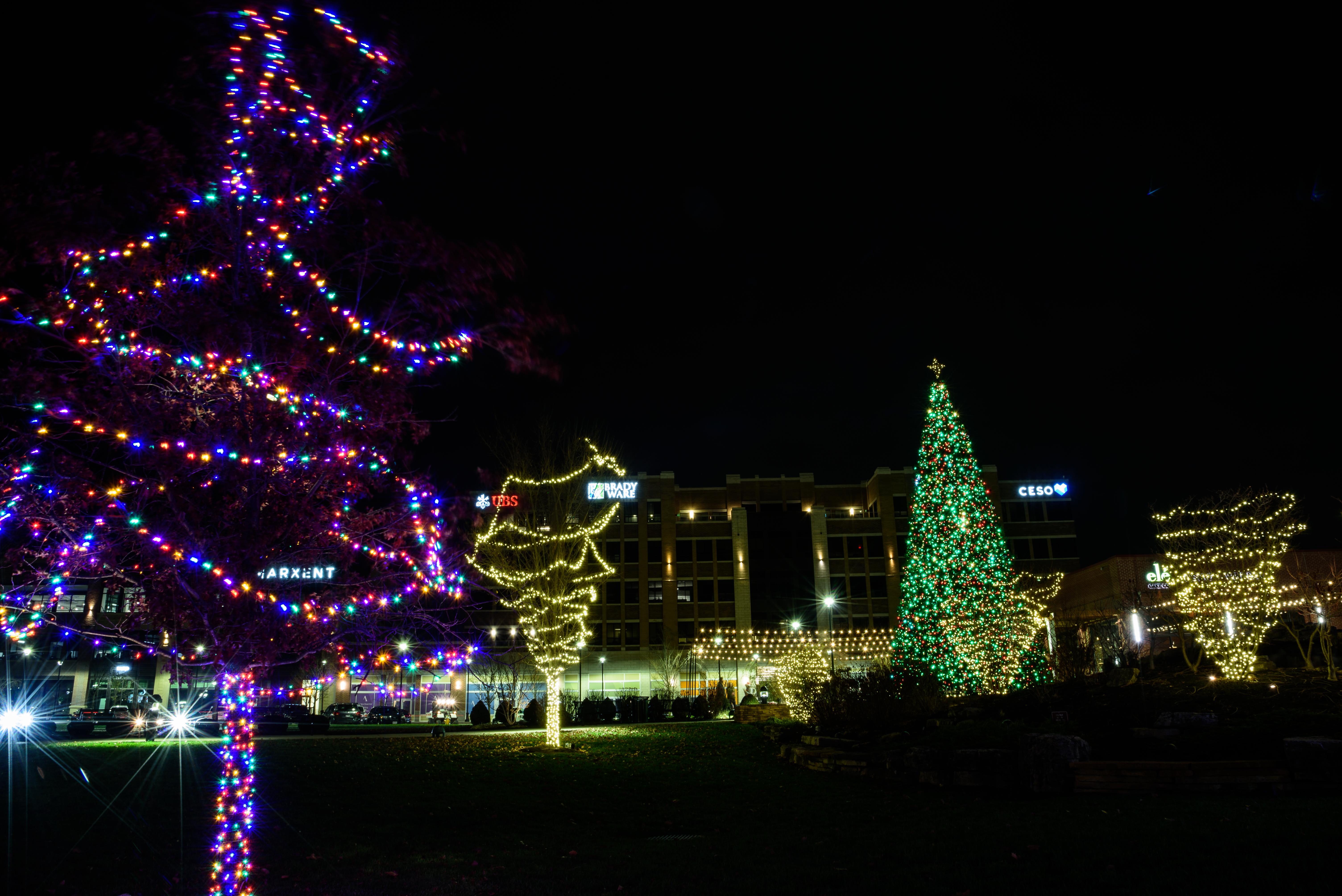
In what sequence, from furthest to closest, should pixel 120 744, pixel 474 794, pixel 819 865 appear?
pixel 120 744 < pixel 474 794 < pixel 819 865

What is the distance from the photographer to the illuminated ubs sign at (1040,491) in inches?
3187

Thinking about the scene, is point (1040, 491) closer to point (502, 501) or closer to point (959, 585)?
point (959, 585)

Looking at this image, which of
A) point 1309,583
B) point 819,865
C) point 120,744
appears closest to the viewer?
point 819,865

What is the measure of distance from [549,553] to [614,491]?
53.6m

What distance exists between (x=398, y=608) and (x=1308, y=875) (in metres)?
6.94

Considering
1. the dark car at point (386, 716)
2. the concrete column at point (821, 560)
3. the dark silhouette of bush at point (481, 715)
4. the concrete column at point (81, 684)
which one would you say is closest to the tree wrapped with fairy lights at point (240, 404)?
the dark silhouette of bush at point (481, 715)

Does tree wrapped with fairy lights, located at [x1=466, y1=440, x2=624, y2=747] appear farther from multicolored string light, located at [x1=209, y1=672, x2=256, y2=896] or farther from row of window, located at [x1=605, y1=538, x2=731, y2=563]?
row of window, located at [x1=605, y1=538, x2=731, y2=563]

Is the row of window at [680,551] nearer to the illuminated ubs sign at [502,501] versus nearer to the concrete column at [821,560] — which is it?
the concrete column at [821,560]

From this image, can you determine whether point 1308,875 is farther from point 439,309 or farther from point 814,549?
point 814,549

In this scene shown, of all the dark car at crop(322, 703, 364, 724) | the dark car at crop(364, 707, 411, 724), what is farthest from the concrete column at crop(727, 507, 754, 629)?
the dark car at crop(322, 703, 364, 724)

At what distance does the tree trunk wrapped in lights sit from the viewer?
2252 cm

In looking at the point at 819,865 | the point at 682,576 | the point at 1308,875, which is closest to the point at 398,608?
the point at 819,865

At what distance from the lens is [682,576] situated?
7625 centimetres

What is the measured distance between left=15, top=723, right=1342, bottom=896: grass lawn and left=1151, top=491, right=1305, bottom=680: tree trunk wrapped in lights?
15583mm
